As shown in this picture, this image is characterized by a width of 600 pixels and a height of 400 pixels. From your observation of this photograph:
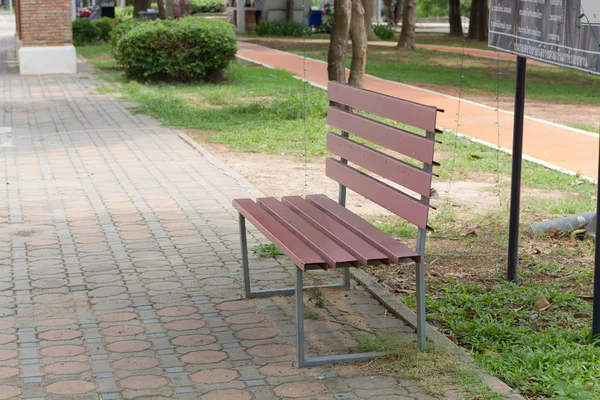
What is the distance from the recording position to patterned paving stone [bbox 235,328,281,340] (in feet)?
15.1

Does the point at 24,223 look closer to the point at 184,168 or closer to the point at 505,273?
the point at 184,168

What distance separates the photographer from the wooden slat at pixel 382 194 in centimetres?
423

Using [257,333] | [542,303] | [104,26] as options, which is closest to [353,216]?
[257,333]

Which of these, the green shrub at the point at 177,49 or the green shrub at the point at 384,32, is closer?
the green shrub at the point at 177,49

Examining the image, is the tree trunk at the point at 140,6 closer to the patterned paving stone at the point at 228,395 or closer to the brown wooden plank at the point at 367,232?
the brown wooden plank at the point at 367,232

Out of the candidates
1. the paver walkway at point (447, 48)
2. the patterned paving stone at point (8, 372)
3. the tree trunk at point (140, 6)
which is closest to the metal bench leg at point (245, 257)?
the patterned paving stone at point (8, 372)

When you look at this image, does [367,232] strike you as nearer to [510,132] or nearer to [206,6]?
[510,132]

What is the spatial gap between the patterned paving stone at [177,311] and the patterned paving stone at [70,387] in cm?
97

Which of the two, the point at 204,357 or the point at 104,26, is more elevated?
the point at 104,26

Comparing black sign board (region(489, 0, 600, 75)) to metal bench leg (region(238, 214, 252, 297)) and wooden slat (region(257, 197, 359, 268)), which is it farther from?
→ metal bench leg (region(238, 214, 252, 297))

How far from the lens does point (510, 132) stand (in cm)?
1280

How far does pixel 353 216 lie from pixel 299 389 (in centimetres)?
124

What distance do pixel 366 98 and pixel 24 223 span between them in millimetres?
3267

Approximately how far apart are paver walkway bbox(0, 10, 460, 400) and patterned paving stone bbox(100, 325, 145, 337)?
10 mm
